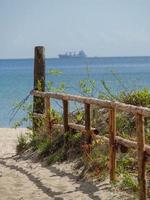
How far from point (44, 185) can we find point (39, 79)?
12.6 ft

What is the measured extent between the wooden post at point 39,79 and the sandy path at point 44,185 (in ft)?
4.60

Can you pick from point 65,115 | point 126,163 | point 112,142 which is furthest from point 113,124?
point 65,115

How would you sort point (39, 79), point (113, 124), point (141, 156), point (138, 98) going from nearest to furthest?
point (141, 156) → point (113, 124) → point (138, 98) → point (39, 79)

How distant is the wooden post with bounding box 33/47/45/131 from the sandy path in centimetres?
140

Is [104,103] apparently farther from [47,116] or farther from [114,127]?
[47,116]

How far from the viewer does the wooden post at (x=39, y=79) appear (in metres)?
11.1

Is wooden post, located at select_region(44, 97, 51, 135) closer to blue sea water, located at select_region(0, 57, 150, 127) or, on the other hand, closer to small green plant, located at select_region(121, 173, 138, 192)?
blue sea water, located at select_region(0, 57, 150, 127)

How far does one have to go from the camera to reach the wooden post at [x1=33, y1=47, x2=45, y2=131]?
36.5 ft

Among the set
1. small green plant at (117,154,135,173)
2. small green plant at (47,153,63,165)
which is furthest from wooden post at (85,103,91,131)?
small green plant at (47,153,63,165)

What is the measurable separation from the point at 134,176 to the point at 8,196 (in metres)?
1.61

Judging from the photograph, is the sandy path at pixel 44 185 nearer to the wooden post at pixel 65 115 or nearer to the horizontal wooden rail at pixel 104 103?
the wooden post at pixel 65 115

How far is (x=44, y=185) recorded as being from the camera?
7.84m

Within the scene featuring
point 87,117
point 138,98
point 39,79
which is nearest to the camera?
point 87,117

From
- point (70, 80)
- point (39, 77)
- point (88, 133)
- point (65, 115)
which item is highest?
point (39, 77)
